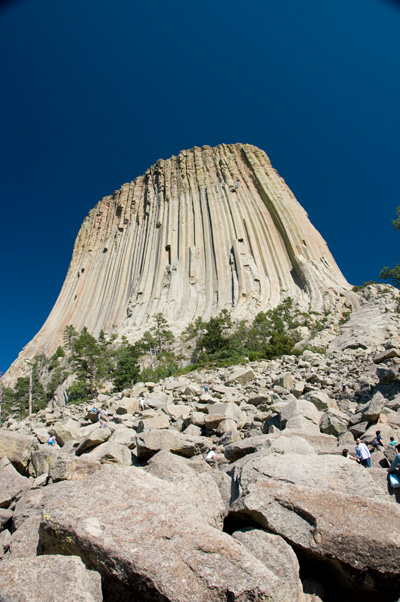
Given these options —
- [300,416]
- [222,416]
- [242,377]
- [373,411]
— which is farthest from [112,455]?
[242,377]

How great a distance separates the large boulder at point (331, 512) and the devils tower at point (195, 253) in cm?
3208

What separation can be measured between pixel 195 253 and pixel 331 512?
44.2 m

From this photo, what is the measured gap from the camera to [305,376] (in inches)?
453

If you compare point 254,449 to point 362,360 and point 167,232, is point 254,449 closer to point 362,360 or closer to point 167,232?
point 362,360

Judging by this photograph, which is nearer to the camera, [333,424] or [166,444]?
[166,444]

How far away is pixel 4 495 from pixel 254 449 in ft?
11.4

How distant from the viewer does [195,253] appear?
151ft

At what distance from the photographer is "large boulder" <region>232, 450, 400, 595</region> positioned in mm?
2387

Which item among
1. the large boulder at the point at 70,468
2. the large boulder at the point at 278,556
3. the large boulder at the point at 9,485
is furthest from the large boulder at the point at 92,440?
the large boulder at the point at 278,556

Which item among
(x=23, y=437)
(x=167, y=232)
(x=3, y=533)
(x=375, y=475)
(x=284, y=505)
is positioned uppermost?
(x=167, y=232)

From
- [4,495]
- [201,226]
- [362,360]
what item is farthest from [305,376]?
[201,226]

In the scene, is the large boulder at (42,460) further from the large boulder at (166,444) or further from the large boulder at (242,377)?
the large boulder at (242,377)

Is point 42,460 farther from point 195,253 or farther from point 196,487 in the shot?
point 195,253

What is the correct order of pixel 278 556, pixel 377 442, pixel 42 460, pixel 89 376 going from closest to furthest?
pixel 278 556 < pixel 377 442 < pixel 42 460 < pixel 89 376
